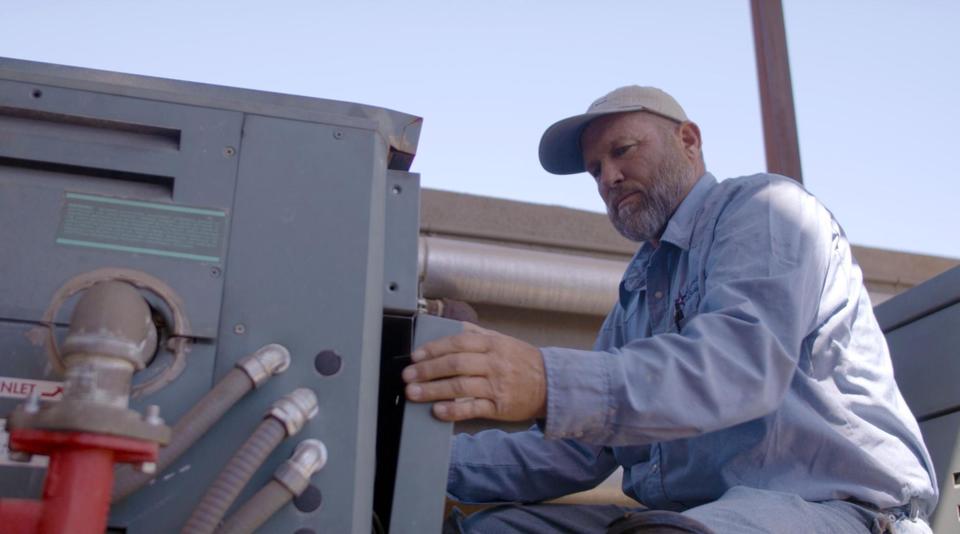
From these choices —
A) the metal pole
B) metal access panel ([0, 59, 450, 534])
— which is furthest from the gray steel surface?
the metal pole

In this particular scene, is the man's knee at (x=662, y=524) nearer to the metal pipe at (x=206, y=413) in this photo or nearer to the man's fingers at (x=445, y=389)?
the man's fingers at (x=445, y=389)

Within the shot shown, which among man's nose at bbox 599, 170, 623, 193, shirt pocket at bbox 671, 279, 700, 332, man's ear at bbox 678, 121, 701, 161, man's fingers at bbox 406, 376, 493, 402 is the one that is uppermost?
man's ear at bbox 678, 121, 701, 161

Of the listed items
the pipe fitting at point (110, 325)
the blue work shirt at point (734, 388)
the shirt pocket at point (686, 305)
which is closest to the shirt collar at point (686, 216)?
the blue work shirt at point (734, 388)

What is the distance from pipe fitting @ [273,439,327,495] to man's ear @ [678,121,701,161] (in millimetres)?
1340

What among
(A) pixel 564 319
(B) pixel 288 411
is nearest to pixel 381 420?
(B) pixel 288 411

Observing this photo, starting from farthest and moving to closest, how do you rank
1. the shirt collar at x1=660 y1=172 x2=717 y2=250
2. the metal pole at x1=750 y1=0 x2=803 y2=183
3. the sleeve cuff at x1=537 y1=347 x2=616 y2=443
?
the metal pole at x1=750 y1=0 x2=803 y2=183 < the shirt collar at x1=660 y1=172 x2=717 y2=250 < the sleeve cuff at x1=537 y1=347 x2=616 y2=443

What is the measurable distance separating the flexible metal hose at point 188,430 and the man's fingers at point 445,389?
0.23 m

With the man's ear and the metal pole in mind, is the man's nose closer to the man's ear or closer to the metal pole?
the man's ear

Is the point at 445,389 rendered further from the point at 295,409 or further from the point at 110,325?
the point at 110,325

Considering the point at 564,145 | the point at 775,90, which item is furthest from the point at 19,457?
the point at 775,90

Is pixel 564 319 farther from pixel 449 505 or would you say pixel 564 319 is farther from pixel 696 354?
pixel 696 354

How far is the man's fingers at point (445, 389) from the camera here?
1172 millimetres

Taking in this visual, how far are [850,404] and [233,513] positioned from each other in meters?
1.08

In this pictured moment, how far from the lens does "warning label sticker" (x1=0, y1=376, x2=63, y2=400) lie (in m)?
1.06
